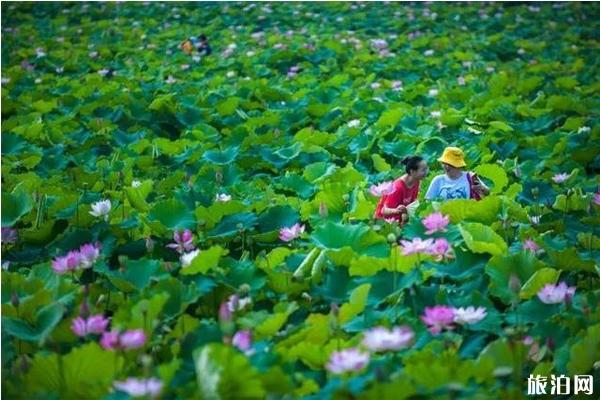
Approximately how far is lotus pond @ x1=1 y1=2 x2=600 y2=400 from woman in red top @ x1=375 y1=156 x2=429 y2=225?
7cm

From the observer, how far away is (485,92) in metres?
5.05

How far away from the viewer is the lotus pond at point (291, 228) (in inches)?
61.8

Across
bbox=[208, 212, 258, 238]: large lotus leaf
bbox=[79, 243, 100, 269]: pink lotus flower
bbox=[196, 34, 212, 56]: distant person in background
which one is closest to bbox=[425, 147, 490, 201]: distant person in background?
bbox=[208, 212, 258, 238]: large lotus leaf

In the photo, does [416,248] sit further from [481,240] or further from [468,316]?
[481,240]

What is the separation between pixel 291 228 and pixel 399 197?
1.66 ft

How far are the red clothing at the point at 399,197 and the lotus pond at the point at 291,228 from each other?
0.08 metres

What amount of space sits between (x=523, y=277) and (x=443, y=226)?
0.26m

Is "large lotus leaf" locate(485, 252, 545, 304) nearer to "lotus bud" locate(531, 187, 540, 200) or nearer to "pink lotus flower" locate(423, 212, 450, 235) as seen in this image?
"pink lotus flower" locate(423, 212, 450, 235)


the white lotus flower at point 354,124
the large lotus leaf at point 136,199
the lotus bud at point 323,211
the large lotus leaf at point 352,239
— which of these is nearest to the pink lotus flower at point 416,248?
the large lotus leaf at point 352,239

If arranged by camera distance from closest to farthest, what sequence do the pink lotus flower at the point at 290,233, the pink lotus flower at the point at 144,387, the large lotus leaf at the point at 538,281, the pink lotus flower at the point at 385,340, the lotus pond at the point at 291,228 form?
the pink lotus flower at the point at 144,387
the pink lotus flower at the point at 385,340
the lotus pond at the point at 291,228
the large lotus leaf at the point at 538,281
the pink lotus flower at the point at 290,233

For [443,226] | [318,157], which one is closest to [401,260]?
[443,226]

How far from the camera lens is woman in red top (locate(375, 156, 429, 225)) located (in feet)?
9.04

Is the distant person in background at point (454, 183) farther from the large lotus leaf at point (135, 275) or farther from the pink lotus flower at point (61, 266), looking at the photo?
the pink lotus flower at point (61, 266)

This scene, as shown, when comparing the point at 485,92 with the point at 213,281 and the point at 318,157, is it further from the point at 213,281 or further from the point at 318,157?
the point at 213,281
